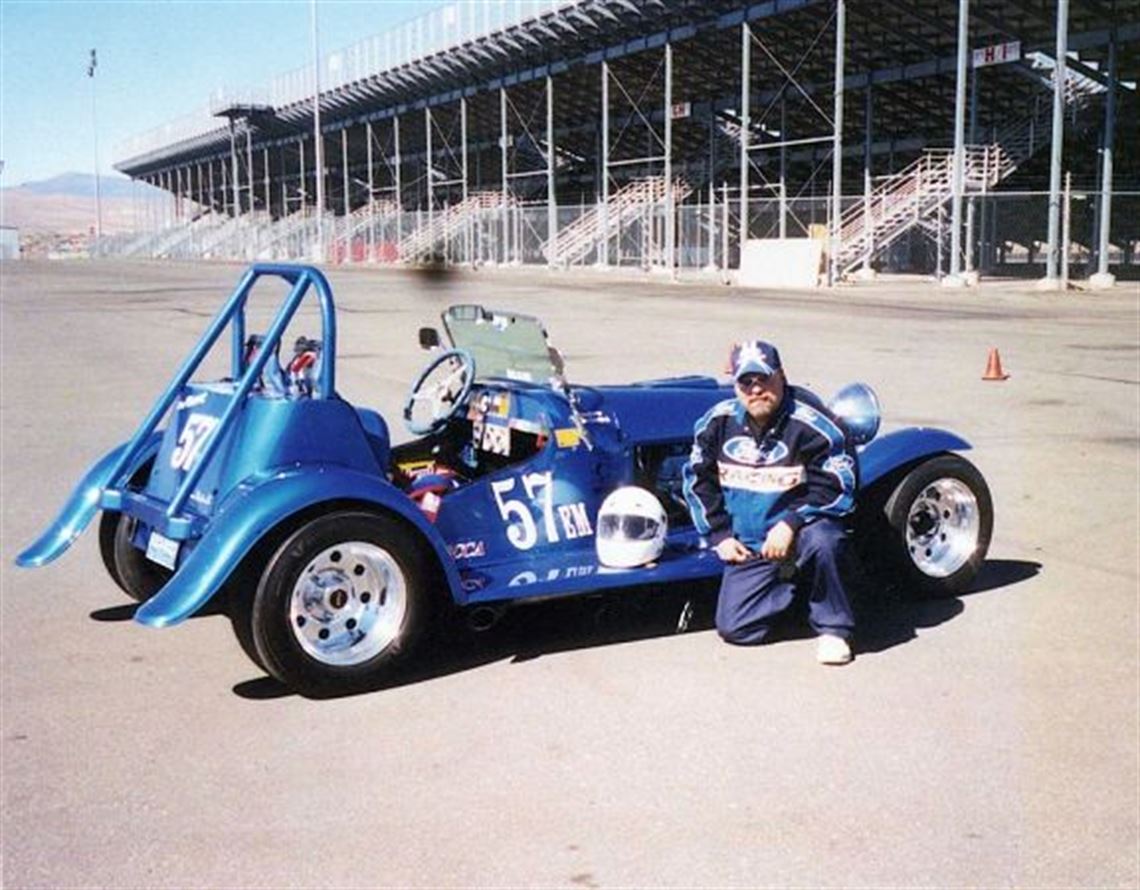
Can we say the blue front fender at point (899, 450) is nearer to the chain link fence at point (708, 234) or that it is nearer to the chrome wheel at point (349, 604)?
the chrome wheel at point (349, 604)

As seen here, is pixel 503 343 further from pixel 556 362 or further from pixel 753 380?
pixel 753 380

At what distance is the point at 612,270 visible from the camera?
49.0m

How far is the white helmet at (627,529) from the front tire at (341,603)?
74cm

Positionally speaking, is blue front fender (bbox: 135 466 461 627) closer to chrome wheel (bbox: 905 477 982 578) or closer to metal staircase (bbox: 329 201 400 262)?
chrome wheel (bbox: 905 477 982 578)

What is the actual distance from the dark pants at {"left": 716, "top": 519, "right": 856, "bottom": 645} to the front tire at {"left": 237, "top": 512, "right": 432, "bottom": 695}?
1.22m

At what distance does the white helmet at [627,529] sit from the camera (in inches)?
205

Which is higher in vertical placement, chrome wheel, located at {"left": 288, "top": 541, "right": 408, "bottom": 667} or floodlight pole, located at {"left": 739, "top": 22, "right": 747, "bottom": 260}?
floodlight pole, located at {"left": 739, "top": 22, "right": 747, "bottom": 260}

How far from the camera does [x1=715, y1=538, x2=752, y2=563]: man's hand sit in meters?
5.17

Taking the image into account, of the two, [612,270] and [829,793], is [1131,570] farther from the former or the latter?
[612,270]

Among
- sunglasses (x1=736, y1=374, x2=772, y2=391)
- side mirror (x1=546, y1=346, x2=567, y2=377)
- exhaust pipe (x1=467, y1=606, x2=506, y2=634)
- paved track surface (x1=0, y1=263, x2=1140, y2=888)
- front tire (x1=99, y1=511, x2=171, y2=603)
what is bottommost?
paved track surface (x1=0, y1=263, x2=1140, y2=888)

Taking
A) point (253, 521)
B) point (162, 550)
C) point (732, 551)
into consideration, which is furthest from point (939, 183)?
point (253, 521)

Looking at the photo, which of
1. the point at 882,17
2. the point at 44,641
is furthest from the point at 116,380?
the point at 882,17

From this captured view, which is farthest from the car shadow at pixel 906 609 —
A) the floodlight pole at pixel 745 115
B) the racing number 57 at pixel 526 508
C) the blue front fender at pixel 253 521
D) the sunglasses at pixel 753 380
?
the floodlight pole at pixel 745 115

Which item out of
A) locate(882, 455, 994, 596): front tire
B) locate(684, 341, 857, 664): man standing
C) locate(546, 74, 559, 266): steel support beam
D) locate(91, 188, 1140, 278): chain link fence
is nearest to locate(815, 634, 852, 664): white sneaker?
locate(684, 341, 857, 664): man standing
